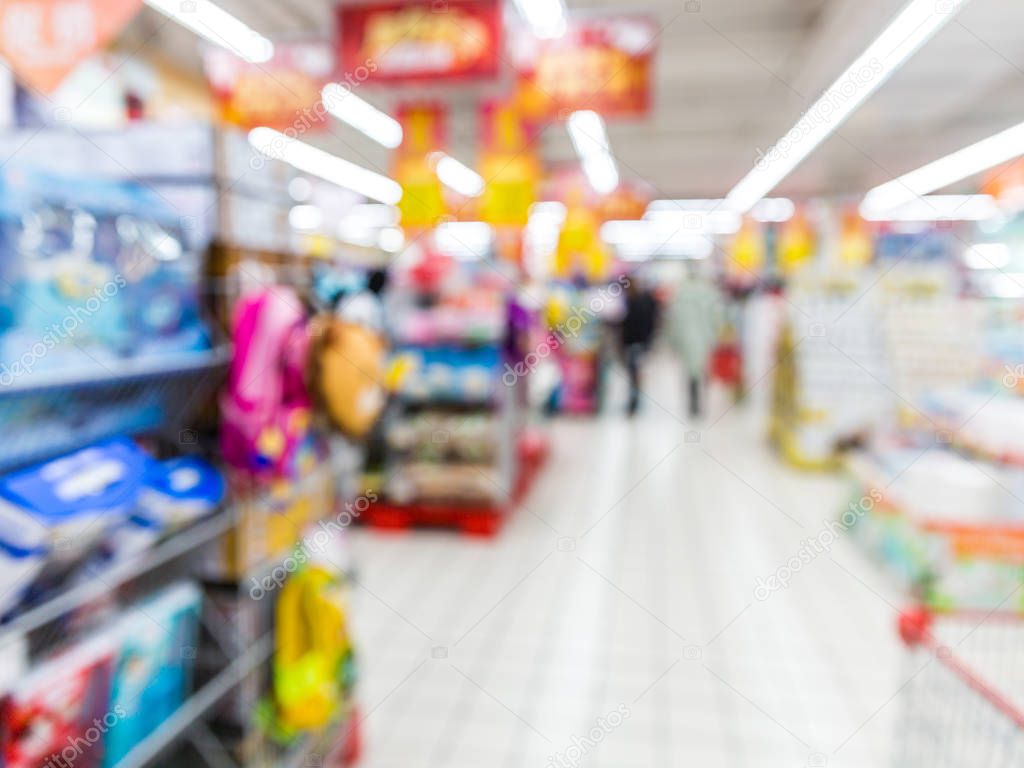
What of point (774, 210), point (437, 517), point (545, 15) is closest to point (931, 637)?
point (437, 517)

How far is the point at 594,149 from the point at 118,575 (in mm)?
10475

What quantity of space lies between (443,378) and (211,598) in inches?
124

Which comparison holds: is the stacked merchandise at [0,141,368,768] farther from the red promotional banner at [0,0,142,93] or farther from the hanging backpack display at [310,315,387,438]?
the red promotional banner at [0,0,142,93]

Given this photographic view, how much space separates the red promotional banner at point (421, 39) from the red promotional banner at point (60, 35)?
108 inches

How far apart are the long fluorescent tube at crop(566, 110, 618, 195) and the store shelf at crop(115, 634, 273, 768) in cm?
582

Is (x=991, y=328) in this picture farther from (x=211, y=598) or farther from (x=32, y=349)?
(x=32, y=349)

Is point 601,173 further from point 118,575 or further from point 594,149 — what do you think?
point 118,575

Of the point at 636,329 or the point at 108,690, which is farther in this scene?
the point at 636,329

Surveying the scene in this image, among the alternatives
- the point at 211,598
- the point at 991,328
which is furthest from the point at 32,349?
the point at 991,328

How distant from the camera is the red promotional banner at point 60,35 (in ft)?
5.07

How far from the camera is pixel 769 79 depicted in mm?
8773

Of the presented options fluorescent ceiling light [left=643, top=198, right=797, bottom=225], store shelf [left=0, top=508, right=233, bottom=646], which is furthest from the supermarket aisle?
fluorescent ceiling light [left=643, top=198, right=797, bottom=225]

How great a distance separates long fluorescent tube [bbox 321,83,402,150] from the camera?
7047 mm

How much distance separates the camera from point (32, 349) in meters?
1.47
